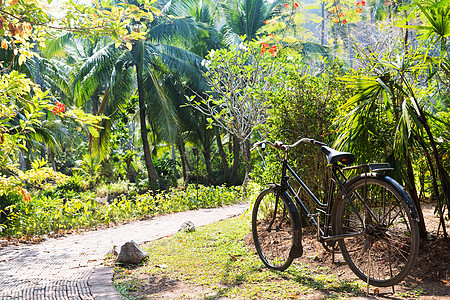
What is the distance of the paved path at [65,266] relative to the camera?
309 centimetres

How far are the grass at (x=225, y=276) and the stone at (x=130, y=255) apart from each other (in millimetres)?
90

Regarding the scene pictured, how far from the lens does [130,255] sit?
12.8 ft

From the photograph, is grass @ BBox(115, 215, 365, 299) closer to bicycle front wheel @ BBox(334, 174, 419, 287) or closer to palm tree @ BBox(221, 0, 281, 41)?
→ bicycle front wheel @ BBox(334, 174, 419, 287)

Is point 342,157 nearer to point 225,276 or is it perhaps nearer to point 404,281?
point 404,281

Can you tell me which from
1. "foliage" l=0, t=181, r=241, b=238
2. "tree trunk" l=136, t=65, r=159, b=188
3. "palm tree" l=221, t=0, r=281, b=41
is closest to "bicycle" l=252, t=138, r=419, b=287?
"foliage" l=0, t=181, r=241, b=238

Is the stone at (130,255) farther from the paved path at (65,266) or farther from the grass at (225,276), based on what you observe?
the paved path at (65,266)

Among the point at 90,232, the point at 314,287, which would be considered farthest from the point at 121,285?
the point at 90,232

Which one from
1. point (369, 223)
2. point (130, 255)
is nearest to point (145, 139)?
point (130, 255)

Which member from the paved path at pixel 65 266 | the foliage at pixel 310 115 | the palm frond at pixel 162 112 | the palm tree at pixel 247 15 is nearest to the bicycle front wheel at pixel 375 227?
the foliage at pixel 310 115

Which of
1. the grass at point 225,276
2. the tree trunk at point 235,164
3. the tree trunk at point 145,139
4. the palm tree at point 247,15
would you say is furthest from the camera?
the palm tree at point 247,15

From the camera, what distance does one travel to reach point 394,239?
2.53 metres

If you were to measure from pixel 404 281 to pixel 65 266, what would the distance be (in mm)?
3494

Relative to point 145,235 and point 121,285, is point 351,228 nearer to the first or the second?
point 121,285

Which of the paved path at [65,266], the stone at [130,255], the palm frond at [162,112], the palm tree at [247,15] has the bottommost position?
Result: the paved path at [65,266]
